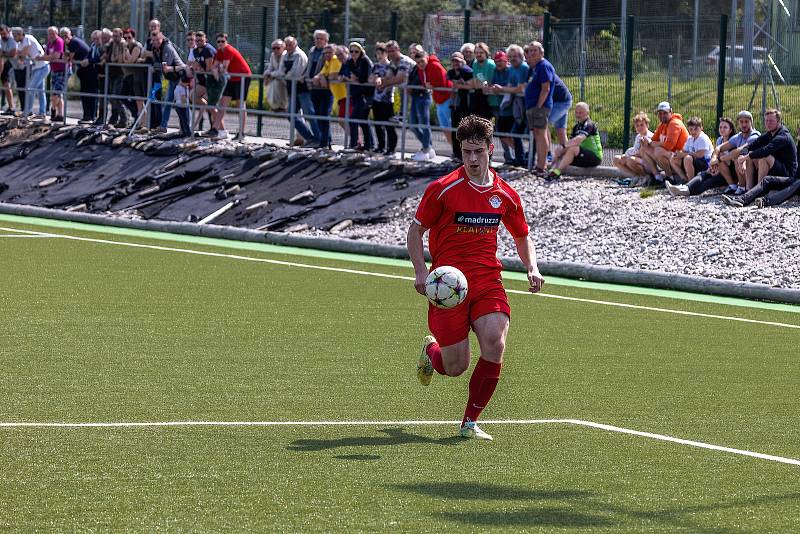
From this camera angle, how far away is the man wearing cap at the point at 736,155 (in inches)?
814

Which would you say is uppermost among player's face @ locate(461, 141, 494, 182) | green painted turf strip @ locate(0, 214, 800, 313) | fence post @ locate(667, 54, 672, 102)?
fence post @ locate(667, 54, 672, 102)

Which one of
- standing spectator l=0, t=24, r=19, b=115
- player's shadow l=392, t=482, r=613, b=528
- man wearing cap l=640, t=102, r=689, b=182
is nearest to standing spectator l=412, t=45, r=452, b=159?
man wearing cap l=640, t=102, r=689, b=182

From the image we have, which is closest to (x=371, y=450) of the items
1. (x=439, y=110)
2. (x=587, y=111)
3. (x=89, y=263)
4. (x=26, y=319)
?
(x=26, y=319)

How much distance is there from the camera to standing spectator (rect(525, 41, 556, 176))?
22.6 meters

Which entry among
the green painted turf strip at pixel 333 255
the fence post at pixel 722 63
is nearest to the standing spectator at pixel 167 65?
the green painted turf strip at pixel 333 255

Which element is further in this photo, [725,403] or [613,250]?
[613,250]

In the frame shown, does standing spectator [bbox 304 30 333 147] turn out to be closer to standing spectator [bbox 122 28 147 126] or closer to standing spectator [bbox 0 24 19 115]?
standing spectator [bbox 122 28 147 126]

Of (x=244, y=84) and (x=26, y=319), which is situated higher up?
(x=244, y=84)

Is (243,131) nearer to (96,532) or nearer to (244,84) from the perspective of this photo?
(244,84)

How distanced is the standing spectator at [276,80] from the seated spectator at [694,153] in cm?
849

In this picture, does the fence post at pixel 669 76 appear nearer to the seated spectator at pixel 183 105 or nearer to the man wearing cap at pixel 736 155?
the man wearing cap at pixel 736 155

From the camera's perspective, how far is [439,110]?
2508cm

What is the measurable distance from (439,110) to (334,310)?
33.9 feet

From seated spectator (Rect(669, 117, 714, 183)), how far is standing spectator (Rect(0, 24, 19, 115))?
16.8 m
